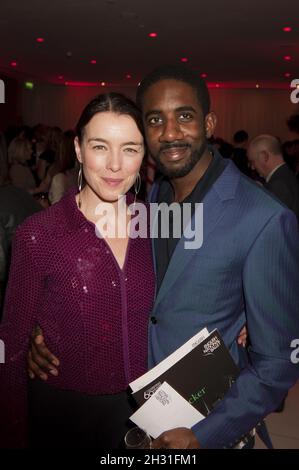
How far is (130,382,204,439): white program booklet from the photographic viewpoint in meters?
1.38

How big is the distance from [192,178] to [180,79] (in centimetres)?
31

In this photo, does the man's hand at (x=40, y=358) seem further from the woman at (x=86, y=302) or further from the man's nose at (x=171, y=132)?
the man's nose at (x=171, y=132)

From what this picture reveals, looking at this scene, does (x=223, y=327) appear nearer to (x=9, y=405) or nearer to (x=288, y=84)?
(x=9, y=405)

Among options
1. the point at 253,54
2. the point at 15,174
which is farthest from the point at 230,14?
the point at 15,174

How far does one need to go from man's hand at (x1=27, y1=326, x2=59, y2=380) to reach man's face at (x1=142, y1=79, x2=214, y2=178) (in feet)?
2.19

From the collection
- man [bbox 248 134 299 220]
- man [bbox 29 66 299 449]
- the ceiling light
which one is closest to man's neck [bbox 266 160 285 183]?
man [bbox 248 134 299 220]

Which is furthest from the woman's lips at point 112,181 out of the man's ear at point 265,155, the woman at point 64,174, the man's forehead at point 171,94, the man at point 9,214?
the man's ear at point 265,155

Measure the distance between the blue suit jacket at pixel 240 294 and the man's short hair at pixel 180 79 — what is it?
0.95 feet

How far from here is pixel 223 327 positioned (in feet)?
4.73

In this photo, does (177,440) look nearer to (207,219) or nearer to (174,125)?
(207,219)

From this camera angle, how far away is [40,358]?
5.06 ft
